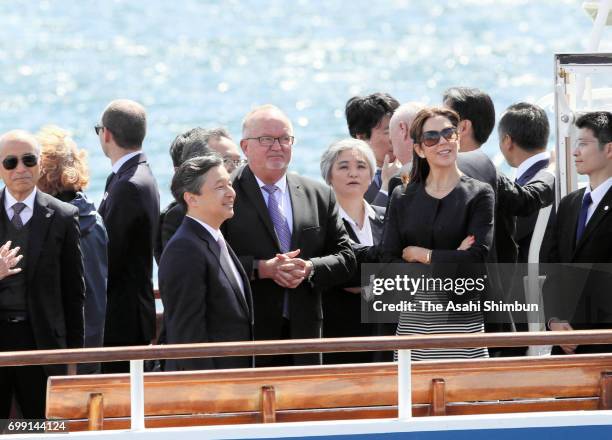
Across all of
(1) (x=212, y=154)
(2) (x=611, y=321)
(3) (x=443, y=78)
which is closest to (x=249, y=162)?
(1) (x=212, y=154)

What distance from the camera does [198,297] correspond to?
616 centimetres

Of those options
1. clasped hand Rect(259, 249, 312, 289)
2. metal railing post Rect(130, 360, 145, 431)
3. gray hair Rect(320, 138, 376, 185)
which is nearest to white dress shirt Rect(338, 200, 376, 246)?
gray hair Rect(320, 138, 376, 185)

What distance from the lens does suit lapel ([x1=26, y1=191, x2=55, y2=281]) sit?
Result: 253 inches

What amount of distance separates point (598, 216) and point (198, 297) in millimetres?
1793

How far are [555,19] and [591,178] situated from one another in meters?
40.1

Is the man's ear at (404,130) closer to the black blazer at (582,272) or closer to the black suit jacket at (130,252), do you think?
the black blazer at (582,272)

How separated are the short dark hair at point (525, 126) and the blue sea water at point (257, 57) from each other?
1747 cm

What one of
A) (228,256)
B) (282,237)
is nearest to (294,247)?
(282,237)

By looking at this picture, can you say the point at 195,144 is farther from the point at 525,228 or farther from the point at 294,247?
the point at 525,228

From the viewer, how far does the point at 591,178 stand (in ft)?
22.0

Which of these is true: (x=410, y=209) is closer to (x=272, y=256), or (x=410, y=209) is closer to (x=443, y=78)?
(x=272, y=256)

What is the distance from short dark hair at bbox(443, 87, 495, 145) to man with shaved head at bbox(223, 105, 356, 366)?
0.76 meters

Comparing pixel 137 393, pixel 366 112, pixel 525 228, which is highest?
pixel 366 112

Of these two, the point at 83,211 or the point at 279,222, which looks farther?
the point at 83,211
